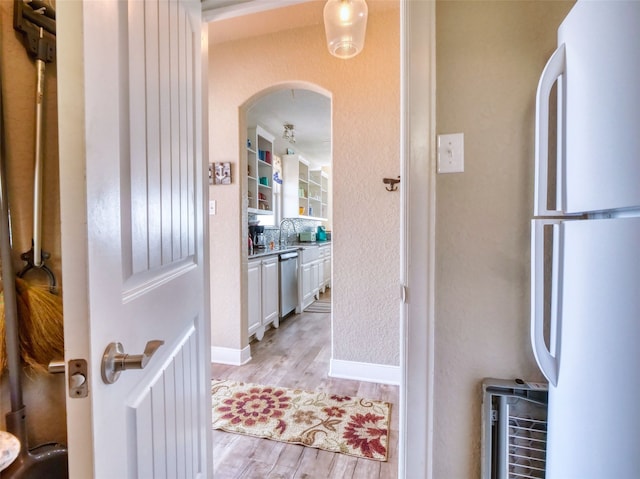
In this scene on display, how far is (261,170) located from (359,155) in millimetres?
2376

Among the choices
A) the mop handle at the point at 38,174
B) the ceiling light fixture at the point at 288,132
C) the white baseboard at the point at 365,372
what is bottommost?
the white baseboard at the point at 365,372

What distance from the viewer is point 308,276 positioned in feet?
14.1

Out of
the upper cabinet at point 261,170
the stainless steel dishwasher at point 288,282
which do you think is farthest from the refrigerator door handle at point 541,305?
the upper cabinet at point 261,170

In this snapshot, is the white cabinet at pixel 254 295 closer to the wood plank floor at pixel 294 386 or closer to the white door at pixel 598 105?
the wood plank floor at pixel 294 386

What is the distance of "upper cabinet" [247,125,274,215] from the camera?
368 cm

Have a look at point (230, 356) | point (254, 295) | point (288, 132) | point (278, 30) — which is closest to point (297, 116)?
point (288, 132)

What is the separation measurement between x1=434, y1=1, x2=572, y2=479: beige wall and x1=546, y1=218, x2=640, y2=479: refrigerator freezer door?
0.19 m

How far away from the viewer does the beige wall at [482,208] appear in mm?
877

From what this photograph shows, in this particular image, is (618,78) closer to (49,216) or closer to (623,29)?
(623,29)

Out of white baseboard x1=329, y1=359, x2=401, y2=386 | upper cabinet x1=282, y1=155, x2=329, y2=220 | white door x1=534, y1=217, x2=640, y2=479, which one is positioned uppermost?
upper cabinet x1=282, y1=155, x2=329, y2=220

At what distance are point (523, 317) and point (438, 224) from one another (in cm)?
37

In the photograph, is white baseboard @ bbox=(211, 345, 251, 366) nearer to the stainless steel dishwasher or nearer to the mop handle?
the stainless steel dishwasher

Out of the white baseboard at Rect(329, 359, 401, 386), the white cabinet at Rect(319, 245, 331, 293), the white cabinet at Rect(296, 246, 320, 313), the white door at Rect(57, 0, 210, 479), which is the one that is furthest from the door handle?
the white cabinet at Rect(319, 245, 331, 293)

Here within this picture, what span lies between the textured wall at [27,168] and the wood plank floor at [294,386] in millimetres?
929
